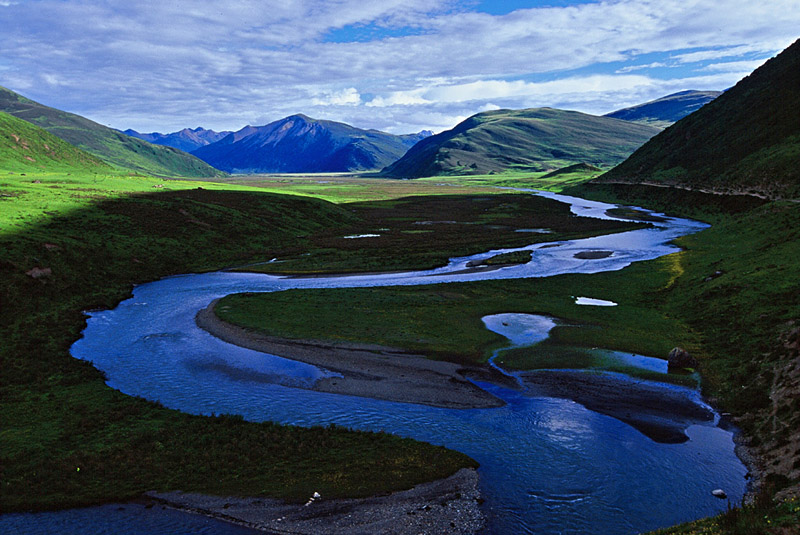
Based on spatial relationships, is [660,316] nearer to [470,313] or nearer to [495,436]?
[470,313]

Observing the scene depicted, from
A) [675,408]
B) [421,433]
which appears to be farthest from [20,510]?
[675,408]

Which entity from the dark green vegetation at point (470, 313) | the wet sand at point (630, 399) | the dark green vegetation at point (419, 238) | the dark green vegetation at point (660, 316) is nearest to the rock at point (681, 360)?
the dark green vegetation at point (660, 316)

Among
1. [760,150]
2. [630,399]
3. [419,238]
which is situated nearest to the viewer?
[630,399]

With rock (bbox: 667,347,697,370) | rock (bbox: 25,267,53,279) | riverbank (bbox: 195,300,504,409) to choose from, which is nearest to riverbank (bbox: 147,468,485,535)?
riverbank (bbox: 195,300,504,409)

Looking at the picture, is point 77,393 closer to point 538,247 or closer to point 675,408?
point 675,408

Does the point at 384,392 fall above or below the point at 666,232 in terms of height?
below

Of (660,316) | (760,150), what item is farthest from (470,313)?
(760,150)
